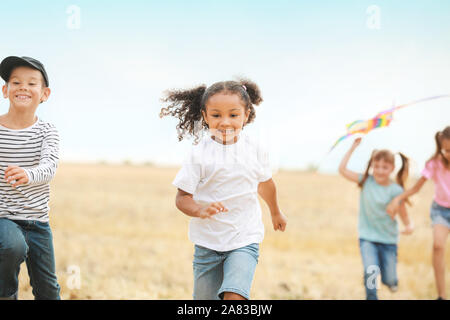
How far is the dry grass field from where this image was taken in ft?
19.0

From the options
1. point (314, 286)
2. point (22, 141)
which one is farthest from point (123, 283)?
point (22, 141)

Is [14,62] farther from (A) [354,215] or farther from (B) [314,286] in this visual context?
(A) [354,215]

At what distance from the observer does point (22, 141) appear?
11.4 feet

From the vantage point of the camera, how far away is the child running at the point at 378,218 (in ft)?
16.9

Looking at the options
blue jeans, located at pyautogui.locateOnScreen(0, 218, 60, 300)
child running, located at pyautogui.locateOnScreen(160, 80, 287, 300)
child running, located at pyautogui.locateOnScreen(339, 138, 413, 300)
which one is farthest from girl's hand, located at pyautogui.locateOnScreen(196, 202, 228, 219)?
child running, located at pyautogui.locateOnScreen(339, 138, 413, 300)

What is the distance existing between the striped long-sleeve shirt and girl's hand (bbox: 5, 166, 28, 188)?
0.69ft

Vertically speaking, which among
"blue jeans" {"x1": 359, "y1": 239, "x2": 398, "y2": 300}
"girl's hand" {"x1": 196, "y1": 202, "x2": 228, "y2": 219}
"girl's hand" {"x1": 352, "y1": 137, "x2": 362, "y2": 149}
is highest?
"girl's hand" {"x1": 352, "y1": 137, "x2": 362, "y2": 149}

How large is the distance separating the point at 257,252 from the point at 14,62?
2189mm

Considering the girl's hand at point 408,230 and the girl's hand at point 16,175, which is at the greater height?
the girl's hand at point 16,175

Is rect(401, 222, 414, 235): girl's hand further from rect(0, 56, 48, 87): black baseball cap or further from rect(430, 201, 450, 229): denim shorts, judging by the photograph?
rect(0, 56, 48, 87): black baseball cap

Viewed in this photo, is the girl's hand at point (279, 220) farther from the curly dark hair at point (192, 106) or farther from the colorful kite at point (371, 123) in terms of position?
the colorful kite at point (371, 123)

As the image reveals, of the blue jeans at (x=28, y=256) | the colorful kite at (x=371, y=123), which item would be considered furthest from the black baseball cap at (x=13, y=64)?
the colorful kite at (x=371, y=123)

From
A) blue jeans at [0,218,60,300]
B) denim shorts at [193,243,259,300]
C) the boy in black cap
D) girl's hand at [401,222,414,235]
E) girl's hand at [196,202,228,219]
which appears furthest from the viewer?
→ girl's hand at [401,222,414,235]

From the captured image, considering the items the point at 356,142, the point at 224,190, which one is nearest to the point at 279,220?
the point at 224,190
